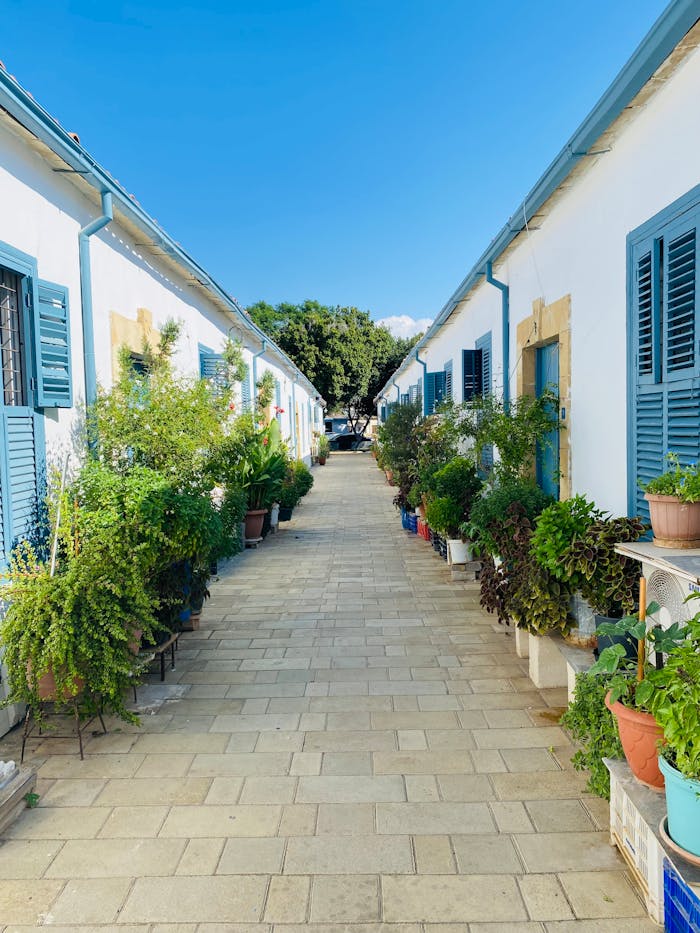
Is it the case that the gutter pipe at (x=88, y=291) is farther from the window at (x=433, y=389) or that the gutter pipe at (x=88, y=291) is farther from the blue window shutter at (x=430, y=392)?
the blue window shutter at (x=430, y=392)

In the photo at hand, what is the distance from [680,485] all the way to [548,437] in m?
3.24

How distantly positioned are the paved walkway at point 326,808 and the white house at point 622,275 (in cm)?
185

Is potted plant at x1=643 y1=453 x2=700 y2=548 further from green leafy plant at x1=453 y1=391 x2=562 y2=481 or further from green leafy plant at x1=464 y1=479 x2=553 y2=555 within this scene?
green leafy plant at x1=453 y1=391 x2=562 y2=481

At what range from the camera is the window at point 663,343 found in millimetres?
3482

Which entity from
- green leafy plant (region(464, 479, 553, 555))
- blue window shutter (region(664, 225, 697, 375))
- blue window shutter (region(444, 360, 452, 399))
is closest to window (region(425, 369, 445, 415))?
blue window shutter (region(444, 360, 452, 399))

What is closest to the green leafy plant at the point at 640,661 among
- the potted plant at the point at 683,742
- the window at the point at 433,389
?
the potted plant at the point at 683,742

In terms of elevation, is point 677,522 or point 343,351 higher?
point 343,351

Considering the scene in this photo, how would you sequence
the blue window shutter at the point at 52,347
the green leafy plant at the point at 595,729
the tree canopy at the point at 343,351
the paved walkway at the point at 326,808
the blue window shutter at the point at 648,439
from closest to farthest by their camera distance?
the paved walkway at the point at 326,808
the green leafy plant at the point at 595,729
the blue window shutter at the point at 648,439
the blue window shutter at the point at 52,347
the tree canopy at the point at 343,351

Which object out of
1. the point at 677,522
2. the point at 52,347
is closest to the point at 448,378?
the point at 52,347

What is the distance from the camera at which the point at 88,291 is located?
5.12 m

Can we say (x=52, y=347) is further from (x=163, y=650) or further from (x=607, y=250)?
(x=607, y=250)

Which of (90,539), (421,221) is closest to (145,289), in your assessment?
(90,539)

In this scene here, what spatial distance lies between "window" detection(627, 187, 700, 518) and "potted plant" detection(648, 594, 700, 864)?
1.69m

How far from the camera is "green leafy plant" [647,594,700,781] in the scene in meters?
2.00
